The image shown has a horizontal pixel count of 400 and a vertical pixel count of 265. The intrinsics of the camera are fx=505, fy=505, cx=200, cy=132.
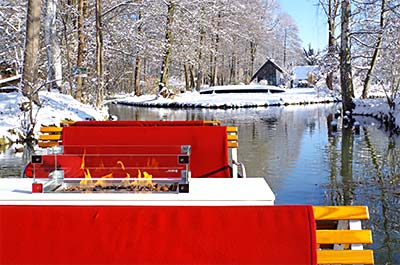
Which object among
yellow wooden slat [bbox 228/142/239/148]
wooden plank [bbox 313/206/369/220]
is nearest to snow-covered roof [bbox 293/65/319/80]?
yellow wooden slat [bbox 228/142/239/148]

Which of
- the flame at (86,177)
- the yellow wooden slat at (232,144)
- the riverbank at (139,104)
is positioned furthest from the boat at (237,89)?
the flame at (86,177)

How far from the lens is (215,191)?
9.73 ft

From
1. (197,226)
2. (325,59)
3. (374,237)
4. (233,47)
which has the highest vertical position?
(233,47)

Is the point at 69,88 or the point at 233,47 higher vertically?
the point at 233,47

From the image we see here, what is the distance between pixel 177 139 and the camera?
6.05 metres

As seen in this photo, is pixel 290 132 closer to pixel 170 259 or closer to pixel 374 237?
pixel 374 237

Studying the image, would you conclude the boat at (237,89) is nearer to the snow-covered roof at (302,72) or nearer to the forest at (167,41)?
the forest at (167,41)

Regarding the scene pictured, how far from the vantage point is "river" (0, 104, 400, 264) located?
18.4 feet

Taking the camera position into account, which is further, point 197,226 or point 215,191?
point 215,191

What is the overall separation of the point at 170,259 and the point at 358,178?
632cm

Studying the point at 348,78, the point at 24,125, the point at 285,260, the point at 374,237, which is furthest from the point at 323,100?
the point at 285,260

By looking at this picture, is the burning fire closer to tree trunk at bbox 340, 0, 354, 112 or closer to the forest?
the forest

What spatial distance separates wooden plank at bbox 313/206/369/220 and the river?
214 cm

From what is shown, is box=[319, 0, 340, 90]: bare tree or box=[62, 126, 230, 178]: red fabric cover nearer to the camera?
box=[62, 126, 230, 178]: red fabric cover
